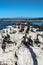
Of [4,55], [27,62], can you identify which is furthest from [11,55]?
[27,62]

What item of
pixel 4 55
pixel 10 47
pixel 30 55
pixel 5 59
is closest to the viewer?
pixel 5 59

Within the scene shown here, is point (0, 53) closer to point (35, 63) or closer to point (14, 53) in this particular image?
point (14, 53)

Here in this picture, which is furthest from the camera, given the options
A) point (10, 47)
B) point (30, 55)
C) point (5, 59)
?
point (10, 47)

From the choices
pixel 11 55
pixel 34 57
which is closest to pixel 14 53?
pixel 11 55

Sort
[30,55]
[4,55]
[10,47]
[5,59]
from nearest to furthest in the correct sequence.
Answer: [5,59] < [4,55] < [30,55] < [10,47]

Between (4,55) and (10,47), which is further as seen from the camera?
(10,47)

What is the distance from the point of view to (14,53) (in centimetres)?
824

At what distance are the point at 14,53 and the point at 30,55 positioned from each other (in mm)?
761

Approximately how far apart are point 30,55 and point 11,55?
998mm

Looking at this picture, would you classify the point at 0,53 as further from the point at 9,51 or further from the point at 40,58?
the point at 40,58

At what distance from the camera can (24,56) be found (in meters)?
8.08

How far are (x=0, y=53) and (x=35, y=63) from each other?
173 cm

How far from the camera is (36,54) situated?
8.17m

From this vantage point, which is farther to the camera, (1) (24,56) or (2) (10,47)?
(2) (10,47)
